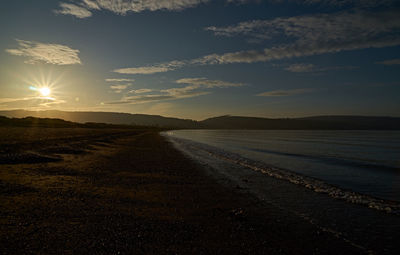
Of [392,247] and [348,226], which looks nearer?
[392,247]

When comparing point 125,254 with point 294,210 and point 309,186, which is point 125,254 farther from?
point 309,186

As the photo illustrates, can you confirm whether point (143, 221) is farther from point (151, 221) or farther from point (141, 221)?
point (151, 221)

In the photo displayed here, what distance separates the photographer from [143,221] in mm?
7020

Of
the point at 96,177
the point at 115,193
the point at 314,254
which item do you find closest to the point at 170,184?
the point at 115,193

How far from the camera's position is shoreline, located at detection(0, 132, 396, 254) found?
545 centimetres

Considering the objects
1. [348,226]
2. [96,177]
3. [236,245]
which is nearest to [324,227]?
[348,226]

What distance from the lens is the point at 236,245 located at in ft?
18.8

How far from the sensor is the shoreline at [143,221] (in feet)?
17.9

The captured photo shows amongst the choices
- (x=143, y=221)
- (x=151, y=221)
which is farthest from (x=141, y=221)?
(x=151, y=221)

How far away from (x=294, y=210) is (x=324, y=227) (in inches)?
65.2

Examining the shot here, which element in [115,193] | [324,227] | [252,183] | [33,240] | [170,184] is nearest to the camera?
[33,240]

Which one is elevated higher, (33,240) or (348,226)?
(33,240)

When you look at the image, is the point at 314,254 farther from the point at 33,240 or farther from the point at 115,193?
the point at 115,193

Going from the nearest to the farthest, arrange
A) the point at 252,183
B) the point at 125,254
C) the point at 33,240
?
the point at 125,254
the point at 33,240
the point at 252,183
